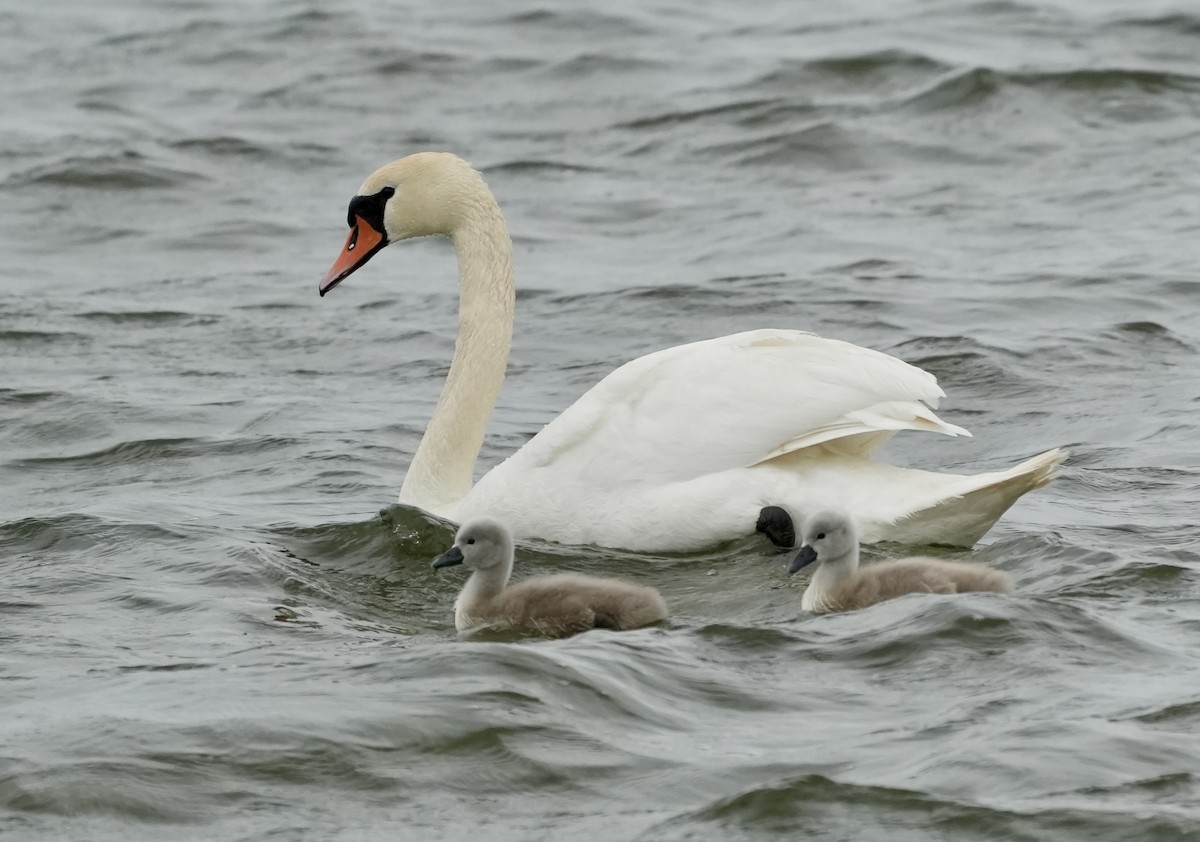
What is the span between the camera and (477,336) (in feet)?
29.7

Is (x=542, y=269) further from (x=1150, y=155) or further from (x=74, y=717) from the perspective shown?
(x=74, y=717)

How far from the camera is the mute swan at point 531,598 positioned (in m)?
6.66

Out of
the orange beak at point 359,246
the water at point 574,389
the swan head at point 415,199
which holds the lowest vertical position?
the water at point 574,389

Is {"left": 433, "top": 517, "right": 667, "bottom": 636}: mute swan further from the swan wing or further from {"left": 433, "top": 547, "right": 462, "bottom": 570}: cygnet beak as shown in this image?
the swan wing

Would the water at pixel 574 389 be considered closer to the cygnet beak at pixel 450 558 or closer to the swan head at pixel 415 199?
the cygnet beak at pixel 450 558

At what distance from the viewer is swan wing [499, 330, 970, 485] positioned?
24.9ft

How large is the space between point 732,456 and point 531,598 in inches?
45.7

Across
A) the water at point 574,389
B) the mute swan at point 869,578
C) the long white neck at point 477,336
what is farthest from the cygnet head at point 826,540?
the long white neck at point 477,336

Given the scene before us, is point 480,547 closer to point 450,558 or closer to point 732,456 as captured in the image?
point 450,558

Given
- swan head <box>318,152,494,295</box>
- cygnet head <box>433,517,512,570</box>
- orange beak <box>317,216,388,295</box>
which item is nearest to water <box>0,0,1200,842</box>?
cygnet head <box>433,517,512,570</box>

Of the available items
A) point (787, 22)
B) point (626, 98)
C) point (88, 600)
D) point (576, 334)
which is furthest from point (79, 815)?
point (787, 22)

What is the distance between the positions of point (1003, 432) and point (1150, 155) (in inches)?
256

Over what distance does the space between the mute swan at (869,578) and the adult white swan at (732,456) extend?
1.63ft

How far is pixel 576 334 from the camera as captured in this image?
40.1 feet
